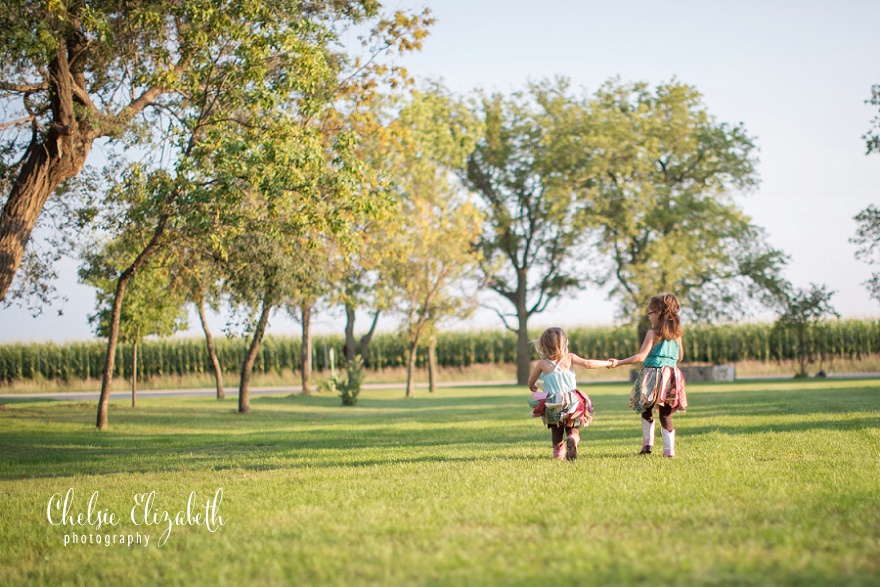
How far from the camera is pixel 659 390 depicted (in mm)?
10148

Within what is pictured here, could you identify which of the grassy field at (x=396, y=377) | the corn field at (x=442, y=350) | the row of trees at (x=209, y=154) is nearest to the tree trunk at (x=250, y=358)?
the row of trees at (x=209, y=154)

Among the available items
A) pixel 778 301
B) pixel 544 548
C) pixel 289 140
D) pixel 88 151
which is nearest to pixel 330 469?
pixel 544 548

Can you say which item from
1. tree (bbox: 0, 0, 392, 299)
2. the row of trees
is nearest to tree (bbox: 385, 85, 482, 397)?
the row of trees

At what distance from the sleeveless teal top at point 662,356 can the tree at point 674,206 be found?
33.5 meters

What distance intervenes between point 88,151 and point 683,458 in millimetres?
12440

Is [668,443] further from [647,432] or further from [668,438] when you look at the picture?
[647,432]

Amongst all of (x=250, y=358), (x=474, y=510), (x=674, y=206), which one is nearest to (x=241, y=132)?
(x=250, y=358)

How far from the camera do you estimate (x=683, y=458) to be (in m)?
9.74

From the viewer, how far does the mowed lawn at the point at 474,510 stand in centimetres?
475

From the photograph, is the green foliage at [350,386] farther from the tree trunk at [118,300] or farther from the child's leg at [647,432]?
the child's leg at [647,432]

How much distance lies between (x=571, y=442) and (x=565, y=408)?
1.30 feet

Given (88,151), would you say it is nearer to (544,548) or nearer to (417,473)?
(417,473)

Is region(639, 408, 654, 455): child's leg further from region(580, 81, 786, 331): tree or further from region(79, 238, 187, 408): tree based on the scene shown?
region(580, 81, 786, 331): tree

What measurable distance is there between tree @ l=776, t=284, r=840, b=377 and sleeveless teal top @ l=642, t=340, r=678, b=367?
35.6m
